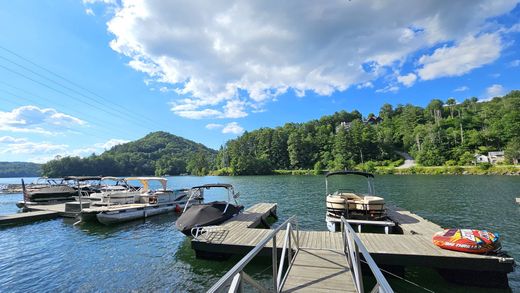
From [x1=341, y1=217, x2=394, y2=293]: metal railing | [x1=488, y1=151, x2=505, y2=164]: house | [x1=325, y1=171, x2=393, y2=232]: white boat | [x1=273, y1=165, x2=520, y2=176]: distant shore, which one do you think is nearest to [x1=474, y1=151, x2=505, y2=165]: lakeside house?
[x1=488, y1=151, x2=505, y2=164]: house

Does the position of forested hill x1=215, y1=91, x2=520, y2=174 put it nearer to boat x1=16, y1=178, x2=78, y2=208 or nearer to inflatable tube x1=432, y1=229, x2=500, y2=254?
inflatable tube x1=432, y1=229, x2=500, y2=254

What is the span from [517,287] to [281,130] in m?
140

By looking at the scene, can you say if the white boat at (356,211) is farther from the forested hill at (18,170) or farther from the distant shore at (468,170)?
the forested hill at (18,170)

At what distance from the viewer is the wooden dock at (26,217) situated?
17.9 metres

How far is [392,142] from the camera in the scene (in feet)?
388

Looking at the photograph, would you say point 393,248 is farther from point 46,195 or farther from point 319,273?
point 46,195

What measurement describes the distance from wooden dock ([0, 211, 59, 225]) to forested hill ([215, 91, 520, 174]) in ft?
292

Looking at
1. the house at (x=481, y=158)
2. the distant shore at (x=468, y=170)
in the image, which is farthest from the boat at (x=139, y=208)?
the house at (x=481, y=158)

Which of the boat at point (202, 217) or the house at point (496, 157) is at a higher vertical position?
the house at point (496, 157)

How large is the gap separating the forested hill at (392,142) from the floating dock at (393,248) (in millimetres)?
Answer: 85200

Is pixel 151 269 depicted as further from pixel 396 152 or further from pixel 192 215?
pixel 396 152

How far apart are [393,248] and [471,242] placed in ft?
6.89

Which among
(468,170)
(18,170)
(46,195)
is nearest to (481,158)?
(468,170)

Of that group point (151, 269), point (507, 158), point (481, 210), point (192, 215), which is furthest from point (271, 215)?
point (507, 158)
